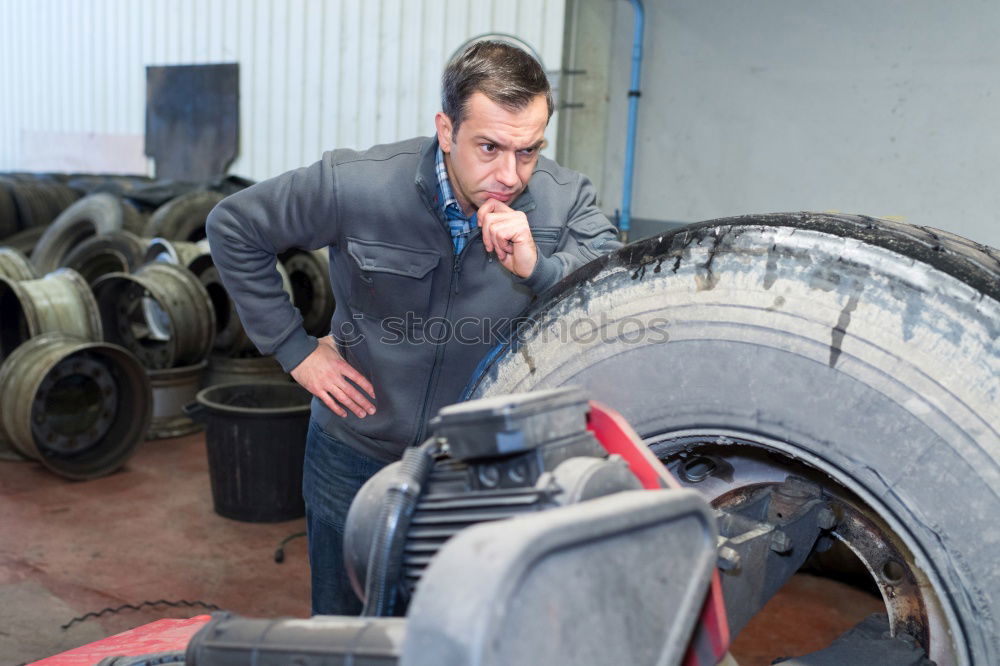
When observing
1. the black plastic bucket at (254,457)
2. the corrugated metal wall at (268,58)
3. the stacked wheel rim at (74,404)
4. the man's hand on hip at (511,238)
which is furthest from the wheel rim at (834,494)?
the corrugated metal wall at (268,58)

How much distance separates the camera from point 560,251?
6.34 ft

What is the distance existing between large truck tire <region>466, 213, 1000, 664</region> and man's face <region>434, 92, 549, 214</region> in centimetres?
55

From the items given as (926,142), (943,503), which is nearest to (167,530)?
(943,503)

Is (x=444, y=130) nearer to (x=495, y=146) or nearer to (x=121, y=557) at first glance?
(x=495, y=146)

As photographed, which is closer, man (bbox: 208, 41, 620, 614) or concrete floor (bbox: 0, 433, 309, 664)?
man (bbox: 208, 41, 620, 614)

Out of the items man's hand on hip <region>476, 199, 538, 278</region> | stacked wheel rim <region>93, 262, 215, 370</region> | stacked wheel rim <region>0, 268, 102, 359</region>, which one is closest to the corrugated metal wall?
stacked wheel rim <region>93, 262, 215, 370</region>

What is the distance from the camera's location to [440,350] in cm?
191

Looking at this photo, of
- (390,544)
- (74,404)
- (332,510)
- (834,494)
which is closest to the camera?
(390,544)

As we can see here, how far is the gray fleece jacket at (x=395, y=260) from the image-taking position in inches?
73.9

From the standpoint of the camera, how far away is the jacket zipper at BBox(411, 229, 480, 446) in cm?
188

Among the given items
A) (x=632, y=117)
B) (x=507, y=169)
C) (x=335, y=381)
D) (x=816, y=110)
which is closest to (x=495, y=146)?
(x=507, y=169)

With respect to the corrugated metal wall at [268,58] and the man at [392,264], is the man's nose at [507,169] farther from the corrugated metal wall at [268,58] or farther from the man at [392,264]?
the corrugated metal wall at [268,58]

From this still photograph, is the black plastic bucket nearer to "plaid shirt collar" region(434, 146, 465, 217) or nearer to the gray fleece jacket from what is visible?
the gray fleece jacket

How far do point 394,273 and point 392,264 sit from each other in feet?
0.07
